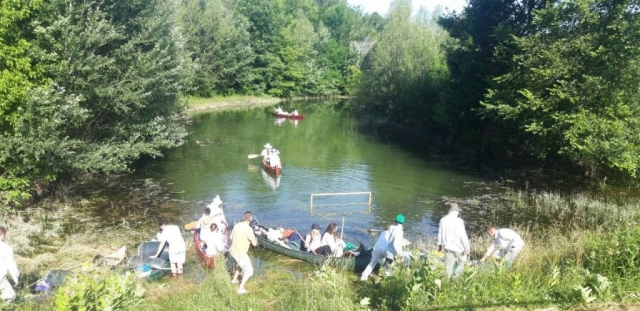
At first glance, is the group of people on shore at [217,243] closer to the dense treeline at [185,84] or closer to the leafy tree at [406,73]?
the dense treeline at [185,84]

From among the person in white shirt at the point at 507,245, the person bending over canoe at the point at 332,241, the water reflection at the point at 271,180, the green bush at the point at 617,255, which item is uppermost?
the green bush at the point at 617,255

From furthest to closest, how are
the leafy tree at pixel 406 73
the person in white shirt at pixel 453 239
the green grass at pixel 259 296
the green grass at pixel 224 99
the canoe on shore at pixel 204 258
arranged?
the green grass at pixel 224 99 < the leafy tree at pixel 406 73 < the canoe on shore at pixel 204 258 < the person in white shirt at pixel 453 239 < the green grass at pixel 259 296

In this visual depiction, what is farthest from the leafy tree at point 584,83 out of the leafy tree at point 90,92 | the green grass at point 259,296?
the leafy tree at point 90,92

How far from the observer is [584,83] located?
21.8 metres

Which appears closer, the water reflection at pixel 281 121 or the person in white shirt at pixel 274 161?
the person in white shirt at pixel 274 161

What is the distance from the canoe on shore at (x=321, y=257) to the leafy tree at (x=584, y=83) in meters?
13.4

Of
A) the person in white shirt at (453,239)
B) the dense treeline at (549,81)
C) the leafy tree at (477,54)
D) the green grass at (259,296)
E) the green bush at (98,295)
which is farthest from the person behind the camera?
the leafy tree at (477,54)

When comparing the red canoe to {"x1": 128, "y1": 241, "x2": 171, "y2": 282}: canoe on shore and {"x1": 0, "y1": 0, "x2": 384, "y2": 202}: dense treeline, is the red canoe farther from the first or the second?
{"x1": 128, "y1": 241, "x2": 171, "y2": 282}: canoe on shore

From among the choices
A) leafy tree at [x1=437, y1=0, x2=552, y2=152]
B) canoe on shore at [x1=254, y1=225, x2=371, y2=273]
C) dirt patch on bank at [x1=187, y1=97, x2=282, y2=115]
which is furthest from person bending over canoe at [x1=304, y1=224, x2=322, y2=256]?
dirt patch on bank at [x1=187, y1=97, x2=282, y2=115]

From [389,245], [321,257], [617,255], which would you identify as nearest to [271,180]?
[321,257]

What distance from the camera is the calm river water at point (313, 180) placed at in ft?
64.0

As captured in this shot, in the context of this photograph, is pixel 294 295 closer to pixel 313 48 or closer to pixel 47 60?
pixel 47 60

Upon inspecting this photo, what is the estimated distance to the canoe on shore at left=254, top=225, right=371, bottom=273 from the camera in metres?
12.4

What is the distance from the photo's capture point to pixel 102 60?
17.5 metres
